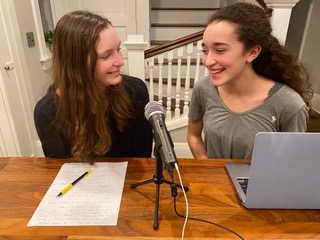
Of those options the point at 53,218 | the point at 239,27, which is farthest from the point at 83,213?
the point at 239,27

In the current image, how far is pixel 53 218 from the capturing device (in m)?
0.76

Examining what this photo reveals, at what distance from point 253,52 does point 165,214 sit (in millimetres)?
760

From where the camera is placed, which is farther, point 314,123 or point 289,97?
point 314,123

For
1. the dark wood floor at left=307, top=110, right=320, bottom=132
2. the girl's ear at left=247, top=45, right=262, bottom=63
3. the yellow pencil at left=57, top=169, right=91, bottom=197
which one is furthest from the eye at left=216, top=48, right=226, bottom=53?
the dark wood floor at left=307, top=110, right=320, bottom=132

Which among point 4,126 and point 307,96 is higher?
point 307,96

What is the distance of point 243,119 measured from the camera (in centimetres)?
115

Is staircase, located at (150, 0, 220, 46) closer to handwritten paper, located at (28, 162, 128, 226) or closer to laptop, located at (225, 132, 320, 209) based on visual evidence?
handwritten paper, located at (28, 162, 128, 226)

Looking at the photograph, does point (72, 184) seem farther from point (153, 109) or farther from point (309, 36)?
point (309, 36)

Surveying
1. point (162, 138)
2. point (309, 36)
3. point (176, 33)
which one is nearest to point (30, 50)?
point (162, 138)

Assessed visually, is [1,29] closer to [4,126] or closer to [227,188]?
[4,126]

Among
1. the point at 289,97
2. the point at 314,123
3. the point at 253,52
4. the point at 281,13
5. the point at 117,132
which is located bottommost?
the point at 314,123

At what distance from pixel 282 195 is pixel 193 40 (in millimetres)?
1812

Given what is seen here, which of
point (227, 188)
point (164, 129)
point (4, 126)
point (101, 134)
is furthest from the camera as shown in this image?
point (4, 126)

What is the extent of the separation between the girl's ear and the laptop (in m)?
0.54
